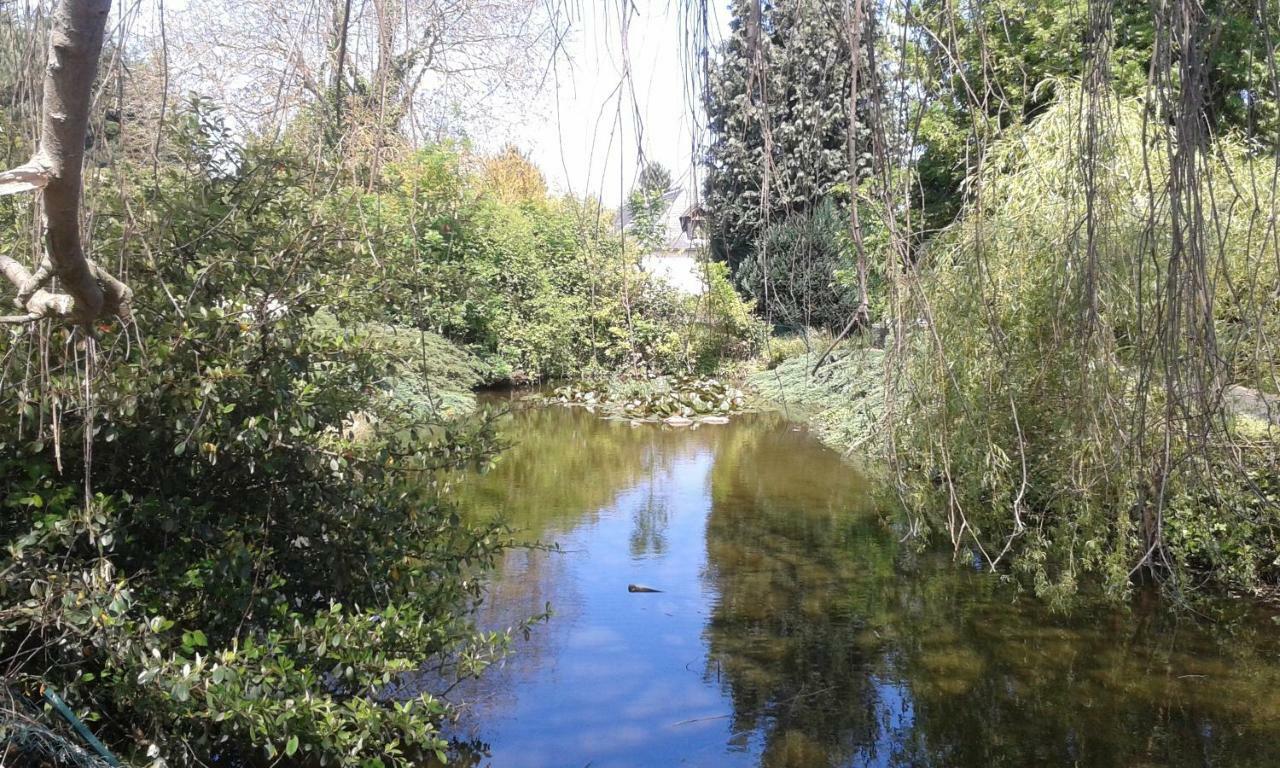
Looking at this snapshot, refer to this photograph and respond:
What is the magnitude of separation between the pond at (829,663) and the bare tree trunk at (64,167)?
238 centimetres

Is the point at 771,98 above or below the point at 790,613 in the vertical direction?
above

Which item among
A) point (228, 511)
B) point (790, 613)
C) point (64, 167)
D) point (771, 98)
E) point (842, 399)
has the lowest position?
point (790, 613)

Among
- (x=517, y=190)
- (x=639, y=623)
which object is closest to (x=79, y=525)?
(x=639, y=623)

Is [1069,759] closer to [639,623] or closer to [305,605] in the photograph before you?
[639,623]

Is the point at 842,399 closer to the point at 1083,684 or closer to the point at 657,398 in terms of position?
the point at 1083,684

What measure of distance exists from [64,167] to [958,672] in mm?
4227

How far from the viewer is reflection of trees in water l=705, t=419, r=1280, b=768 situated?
3.82 meters

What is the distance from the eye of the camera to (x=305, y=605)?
10.0ft

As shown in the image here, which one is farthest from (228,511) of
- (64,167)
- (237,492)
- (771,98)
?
(771,98)

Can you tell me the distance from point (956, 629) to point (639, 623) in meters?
1.61

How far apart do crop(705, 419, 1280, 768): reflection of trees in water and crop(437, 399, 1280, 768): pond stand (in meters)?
0.01

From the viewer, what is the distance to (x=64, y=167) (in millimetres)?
1202

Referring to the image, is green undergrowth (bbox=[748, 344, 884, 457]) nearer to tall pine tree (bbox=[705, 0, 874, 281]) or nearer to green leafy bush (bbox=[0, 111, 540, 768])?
green leafy bush (bbox=[0, 111, 540, 768])

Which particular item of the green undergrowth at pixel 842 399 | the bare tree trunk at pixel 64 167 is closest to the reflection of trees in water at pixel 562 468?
the green undergrowth at pixel 842 399
